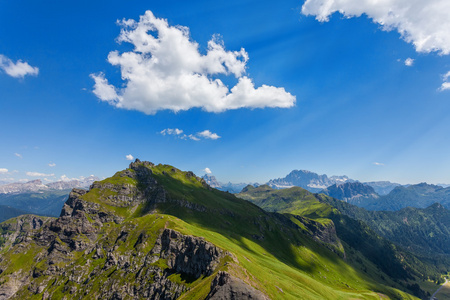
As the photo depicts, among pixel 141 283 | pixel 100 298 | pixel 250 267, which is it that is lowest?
pixel 100 298

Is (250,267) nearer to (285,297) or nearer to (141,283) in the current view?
(285,297)

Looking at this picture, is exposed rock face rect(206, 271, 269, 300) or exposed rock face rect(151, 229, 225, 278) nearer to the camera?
exposed rock face rect(206, 271, 269, 300)

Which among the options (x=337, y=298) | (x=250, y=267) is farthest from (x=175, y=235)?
(x=337, y=298)

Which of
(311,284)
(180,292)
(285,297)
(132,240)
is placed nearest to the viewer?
(285,297)

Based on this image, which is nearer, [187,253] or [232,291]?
[232,291]

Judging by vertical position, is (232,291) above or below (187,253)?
above

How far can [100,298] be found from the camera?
167 metres

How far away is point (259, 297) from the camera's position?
75750 millimetres

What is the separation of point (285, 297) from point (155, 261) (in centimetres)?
10213

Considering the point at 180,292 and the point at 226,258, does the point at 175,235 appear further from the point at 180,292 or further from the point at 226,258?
the point at 226,258

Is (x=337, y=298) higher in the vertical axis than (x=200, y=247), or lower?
lower

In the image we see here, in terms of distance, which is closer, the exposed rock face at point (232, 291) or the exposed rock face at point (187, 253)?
the exposed rock face at point (232, 291)

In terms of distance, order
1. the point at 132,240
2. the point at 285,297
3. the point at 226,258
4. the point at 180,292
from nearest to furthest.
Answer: the point at 285,297 < the point at 226,258 < the point at 180,292 < the point at 132,240

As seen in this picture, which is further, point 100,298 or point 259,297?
point 100,298
